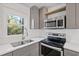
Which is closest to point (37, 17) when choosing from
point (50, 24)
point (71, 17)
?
point (50, 24)

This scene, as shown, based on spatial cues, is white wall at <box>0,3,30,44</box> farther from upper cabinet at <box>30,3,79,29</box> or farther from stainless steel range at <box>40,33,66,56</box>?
stainless steel range at <box>40,33,66,56</box>

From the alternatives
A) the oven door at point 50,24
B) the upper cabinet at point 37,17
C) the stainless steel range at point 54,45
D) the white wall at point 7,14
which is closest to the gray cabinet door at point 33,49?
the stainless steel range at point 54,45

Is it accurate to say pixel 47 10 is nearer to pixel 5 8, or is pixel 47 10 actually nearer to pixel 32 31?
pixel 32 31

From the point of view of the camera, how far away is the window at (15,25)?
7.65 feet

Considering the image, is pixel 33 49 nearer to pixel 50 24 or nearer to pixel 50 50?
pixel 50 50

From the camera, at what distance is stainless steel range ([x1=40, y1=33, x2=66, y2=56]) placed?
6.27 ft

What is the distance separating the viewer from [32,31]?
2990 mm

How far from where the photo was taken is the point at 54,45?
206 cm

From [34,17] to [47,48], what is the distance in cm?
125

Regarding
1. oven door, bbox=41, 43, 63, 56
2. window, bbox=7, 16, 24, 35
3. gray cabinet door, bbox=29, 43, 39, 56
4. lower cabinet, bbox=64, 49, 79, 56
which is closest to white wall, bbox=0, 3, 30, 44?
window, bbox=7, 16, 24, 35

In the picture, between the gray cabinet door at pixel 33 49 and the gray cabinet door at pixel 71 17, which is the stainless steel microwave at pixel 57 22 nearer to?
the gray cabinet door at pixel 71 17

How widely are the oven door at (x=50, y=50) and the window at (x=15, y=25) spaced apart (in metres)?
0.85

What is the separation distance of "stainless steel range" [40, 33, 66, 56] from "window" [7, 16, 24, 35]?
0.80 m

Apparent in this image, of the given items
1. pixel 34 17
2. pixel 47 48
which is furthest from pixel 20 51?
pixel 34 17
